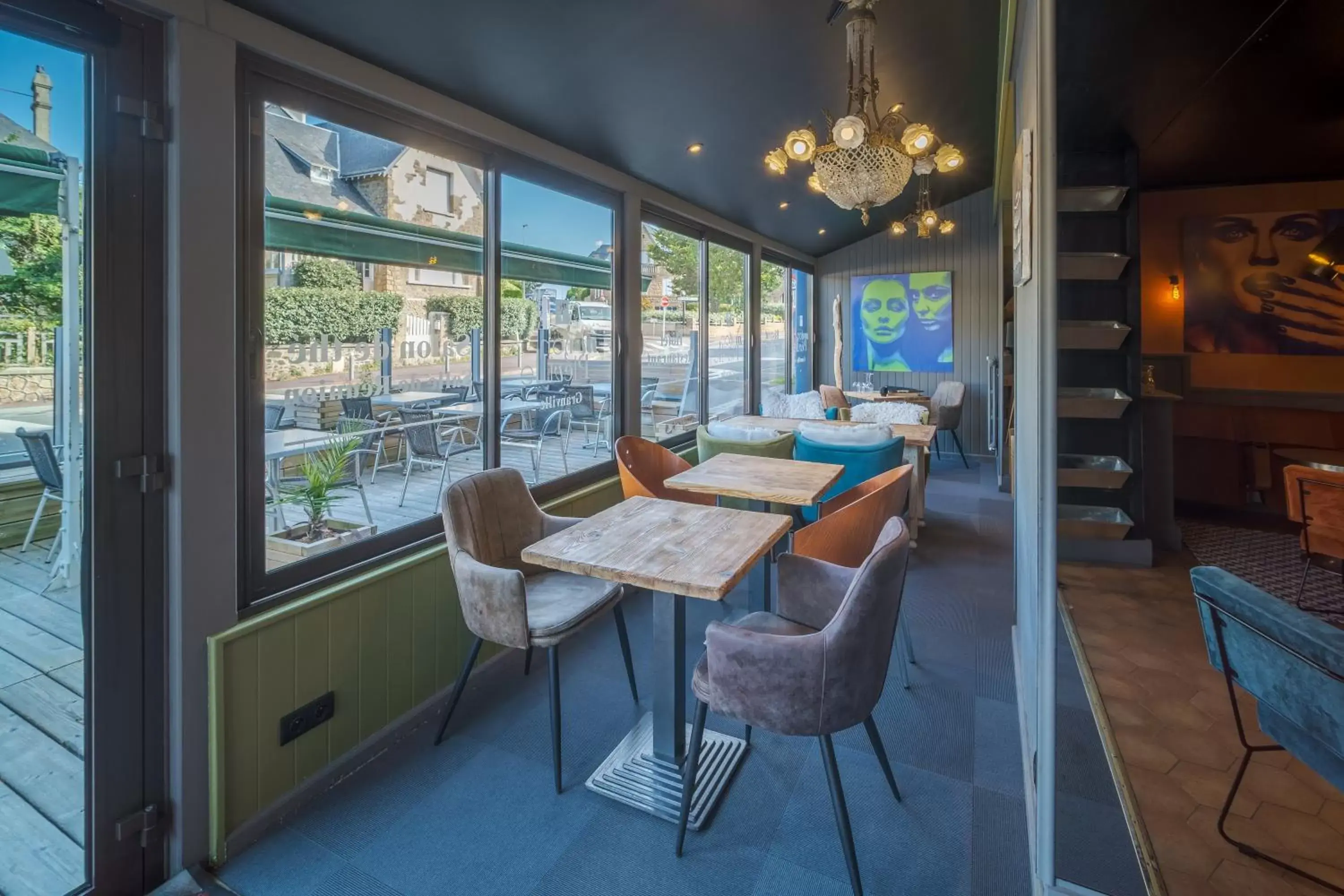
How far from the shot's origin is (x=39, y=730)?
175 cm

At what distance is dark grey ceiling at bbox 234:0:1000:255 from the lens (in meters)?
2.32

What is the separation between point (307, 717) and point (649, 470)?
A: 6.87ft

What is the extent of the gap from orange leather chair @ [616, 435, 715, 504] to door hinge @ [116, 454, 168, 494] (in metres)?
2.09

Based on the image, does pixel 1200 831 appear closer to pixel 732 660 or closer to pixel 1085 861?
pixel 1085 861

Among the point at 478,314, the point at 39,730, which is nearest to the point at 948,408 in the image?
the point at 478,314

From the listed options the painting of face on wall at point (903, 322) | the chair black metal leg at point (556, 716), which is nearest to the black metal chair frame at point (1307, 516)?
the chair black metal leg at point (556, 716)

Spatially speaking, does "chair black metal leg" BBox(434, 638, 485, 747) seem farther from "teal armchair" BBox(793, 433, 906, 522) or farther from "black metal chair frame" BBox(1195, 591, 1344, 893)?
"teal armchair" BBox(793, 433, 906, 522)

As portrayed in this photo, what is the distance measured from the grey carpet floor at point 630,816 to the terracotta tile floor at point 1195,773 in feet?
1.32

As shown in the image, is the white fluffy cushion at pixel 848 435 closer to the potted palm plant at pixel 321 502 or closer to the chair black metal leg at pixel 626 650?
the chair black metal leg at pixel 626 650

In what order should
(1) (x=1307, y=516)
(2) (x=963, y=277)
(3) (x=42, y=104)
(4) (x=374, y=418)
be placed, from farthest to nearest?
(2) (x=963, y=277), (1) (x=1307, y=516), (4) (x=374, y=418), (3) (x=42, y=104)

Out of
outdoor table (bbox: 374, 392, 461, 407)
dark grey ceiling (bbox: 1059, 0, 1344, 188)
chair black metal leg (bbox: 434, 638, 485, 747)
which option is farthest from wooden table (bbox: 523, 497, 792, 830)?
dark grey ceiling (bbox: 1059, 0, 1344, 188)

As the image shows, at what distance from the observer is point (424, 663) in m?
2.67

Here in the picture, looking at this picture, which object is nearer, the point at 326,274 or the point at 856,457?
the point at 326,274

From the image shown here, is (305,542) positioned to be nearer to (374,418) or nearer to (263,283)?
(374,418)
